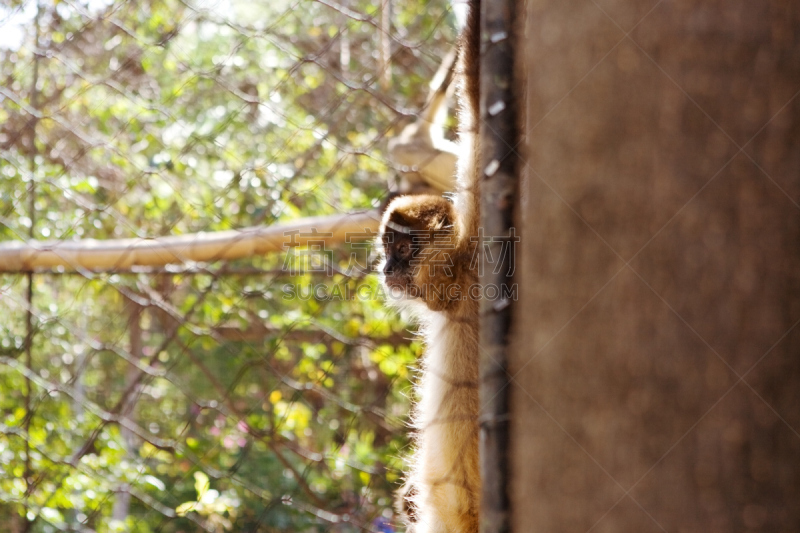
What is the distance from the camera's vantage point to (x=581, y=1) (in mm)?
751

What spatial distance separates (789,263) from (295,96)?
129 inches

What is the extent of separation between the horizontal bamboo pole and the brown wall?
5.55ft

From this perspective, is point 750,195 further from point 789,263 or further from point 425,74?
point 425,74

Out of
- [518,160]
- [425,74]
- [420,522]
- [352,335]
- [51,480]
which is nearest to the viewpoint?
[518,160]

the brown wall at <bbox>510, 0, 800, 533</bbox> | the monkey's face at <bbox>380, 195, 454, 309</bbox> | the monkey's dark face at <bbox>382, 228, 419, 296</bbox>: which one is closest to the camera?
the brown wall at <bbox>510, 0, 800, 533</bbox>

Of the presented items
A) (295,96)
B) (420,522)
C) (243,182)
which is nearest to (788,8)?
(420,522)

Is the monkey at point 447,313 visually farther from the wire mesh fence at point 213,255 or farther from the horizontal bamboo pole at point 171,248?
the wire mesh fence at point 213,255

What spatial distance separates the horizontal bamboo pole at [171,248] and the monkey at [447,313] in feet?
1.97

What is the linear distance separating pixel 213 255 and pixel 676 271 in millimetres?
2136

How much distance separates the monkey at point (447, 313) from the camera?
1.38 metres

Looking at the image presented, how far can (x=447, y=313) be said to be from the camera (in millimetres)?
1635

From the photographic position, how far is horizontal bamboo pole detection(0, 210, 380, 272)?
95.0 inches

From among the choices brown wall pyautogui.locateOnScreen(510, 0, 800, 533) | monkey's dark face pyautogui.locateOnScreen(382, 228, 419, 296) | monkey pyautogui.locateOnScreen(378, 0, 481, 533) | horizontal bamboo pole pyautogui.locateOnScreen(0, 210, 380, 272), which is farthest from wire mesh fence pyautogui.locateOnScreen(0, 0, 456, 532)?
brown wall pyautogui.locateOnScreen(510, 0, 800, 533)

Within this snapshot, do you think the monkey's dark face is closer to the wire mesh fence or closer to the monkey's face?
the monkey's face
